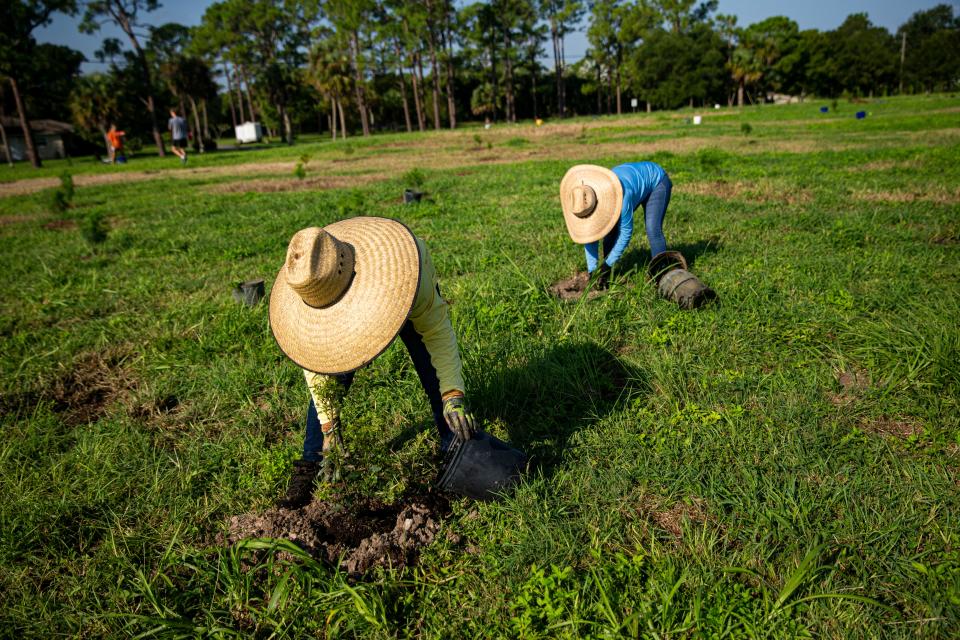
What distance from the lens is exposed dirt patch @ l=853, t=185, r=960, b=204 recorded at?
6.94 metres

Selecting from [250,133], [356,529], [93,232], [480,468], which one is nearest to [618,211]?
[480,468]

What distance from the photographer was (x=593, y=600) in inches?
75.8

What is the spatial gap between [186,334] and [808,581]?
181 inches

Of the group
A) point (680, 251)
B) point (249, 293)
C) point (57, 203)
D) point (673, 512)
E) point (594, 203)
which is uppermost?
point (57, 203)

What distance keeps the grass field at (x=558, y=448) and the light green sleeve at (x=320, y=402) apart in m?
0.18

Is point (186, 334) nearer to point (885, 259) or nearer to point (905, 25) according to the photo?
point (885, 259)

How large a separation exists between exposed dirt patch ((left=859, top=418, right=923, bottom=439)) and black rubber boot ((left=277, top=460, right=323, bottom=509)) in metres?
2.90

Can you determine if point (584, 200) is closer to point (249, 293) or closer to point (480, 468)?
point (480, 468)

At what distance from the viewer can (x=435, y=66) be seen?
42.2 m

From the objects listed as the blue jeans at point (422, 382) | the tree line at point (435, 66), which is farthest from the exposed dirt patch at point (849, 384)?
the tree line at point (435, 66)

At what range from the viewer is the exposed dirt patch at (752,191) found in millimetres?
7730

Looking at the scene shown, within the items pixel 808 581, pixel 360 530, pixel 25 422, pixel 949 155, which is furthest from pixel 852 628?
pixel 949 155

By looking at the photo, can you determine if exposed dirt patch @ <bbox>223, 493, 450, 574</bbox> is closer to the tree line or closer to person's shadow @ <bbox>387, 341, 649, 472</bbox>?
person's shadow @ <bbox>387, 341, 649, 472</bbox>

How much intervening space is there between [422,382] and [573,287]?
265cm
